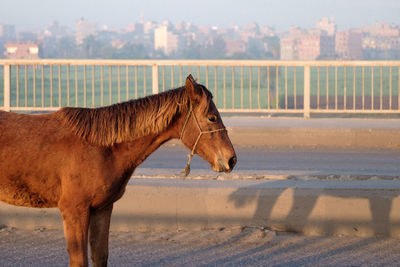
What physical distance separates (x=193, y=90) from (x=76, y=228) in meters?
1.14

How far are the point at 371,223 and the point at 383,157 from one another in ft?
16.9

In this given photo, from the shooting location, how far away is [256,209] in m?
7.46

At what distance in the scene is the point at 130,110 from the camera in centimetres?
529

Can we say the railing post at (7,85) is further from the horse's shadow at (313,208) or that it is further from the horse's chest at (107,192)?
the horse's chest at (107,192)

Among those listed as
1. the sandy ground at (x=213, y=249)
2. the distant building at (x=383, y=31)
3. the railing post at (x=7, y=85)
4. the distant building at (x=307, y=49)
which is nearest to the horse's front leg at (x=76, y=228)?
the sandy ground at (x=213, y=249)

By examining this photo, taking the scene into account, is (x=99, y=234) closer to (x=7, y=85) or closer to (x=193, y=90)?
(x=193, y=90)

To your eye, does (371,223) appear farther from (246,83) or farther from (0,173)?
(246,83)

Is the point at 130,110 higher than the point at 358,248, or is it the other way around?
the point at 130,110

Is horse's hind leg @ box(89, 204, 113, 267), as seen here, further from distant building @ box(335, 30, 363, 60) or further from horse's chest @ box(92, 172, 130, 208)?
distant building @ box(335, 30, 363, 60)

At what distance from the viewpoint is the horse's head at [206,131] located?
5.16 meters

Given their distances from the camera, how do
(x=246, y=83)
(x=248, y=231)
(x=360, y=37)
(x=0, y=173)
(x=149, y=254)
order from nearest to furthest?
(x=0, y=173)
(x=149, y=254)
(x=248, y=231)
(x=246, y=83)
(x=360, y=37)

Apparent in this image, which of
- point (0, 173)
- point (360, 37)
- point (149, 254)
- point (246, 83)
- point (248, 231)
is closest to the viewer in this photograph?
point (0, 173)

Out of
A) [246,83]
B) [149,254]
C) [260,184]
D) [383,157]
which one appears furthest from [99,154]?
[246,83]

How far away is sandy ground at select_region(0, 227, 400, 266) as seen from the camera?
654cm
